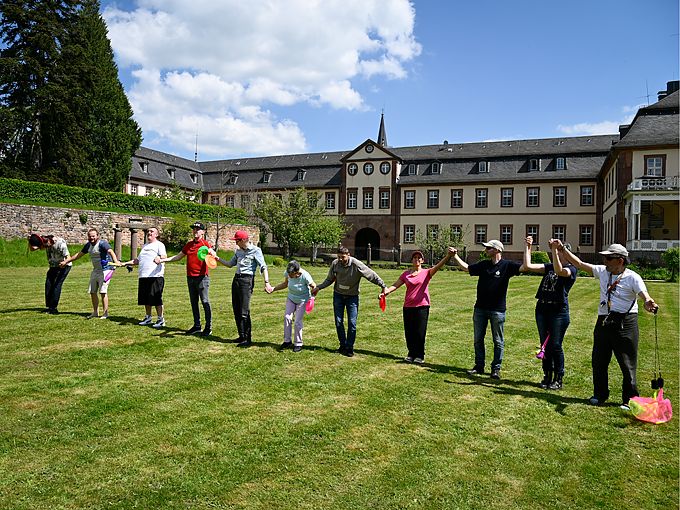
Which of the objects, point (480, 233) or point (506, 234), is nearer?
point (506, 234)

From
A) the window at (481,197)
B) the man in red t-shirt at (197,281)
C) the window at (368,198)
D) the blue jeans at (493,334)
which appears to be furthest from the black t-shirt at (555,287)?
the window at (368,198)

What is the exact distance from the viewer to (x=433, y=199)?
51.0 meters

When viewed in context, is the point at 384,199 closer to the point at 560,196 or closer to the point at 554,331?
the point at 560,196

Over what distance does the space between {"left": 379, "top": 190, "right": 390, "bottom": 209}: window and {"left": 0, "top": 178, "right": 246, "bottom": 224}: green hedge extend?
625 inches

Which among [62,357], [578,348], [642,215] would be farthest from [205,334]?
[642,215]

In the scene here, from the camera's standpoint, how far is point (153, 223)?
35.4 m

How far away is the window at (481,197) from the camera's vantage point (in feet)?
161

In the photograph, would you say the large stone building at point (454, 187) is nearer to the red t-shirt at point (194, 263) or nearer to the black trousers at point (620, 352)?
the black trousers at point (620, 352)

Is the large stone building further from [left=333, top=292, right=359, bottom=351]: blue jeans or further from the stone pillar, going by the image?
[left=333, top=292, right=359, bottom=351]: blue jeans

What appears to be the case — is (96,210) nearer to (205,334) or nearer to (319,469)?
(205,334)

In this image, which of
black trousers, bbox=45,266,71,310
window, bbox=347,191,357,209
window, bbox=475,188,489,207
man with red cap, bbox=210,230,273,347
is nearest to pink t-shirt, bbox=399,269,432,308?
man with red cap, bbox=210,230,273,347

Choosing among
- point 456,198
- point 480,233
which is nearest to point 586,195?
point 480,233

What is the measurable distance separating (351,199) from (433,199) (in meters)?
8.36

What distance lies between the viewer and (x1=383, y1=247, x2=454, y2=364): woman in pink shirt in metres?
7.96
